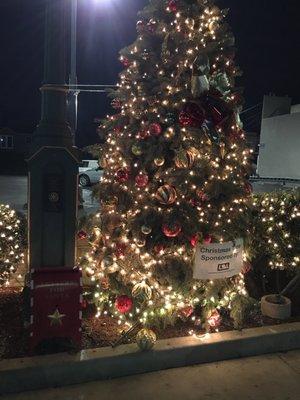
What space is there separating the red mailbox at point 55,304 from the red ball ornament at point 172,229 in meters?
0.91

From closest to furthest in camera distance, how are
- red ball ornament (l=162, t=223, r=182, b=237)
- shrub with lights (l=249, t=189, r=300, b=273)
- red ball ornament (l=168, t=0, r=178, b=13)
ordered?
red ball ornament (l=162, t=223, r=182, b=237)
red ball ornament (l=168, t=0, r=178, b=13)
shrub with lights (l=249, t=189, r=300, b=273)

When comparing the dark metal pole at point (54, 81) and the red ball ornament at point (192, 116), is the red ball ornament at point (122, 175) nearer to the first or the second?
the dark metal pole at point (54, 81)

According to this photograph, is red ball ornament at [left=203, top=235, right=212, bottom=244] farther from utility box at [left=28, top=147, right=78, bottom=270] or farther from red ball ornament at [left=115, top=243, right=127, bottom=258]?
utility box at [left=28, top=147, right=78, bottom=270]

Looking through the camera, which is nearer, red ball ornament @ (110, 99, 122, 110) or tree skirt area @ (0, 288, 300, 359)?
tree skirt area @ (0, 288, 300, 359)

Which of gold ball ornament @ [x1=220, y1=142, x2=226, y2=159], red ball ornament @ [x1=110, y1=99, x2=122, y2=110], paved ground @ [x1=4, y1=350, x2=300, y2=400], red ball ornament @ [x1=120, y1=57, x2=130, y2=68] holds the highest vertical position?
red ball ornament @ [x1=120, y1=57, x2=130, y2=68]

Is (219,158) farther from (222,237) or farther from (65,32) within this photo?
(65,32)

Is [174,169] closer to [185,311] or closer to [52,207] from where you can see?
[52,207]

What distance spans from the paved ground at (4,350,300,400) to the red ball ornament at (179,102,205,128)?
236cm

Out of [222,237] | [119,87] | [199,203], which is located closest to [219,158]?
[199,203]

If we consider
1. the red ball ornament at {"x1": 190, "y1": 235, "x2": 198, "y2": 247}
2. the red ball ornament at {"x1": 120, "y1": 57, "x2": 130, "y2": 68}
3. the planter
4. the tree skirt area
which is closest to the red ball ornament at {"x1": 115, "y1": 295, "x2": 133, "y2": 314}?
the tree skirt area

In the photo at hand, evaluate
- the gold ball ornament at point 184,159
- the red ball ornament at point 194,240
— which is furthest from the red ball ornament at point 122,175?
the red ball ornament at point 194,240

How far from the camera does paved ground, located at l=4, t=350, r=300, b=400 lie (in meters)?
3.65

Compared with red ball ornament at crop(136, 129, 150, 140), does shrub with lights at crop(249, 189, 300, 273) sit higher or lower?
lower

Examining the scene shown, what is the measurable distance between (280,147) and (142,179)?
2497cm
